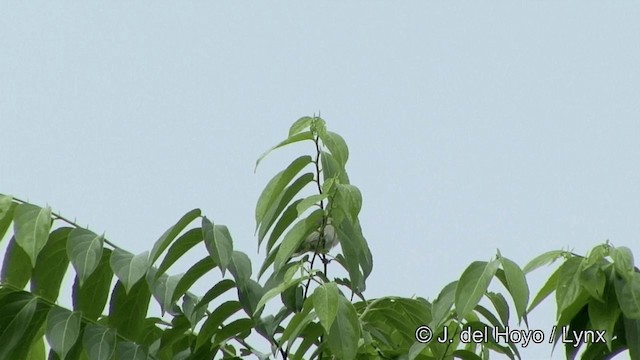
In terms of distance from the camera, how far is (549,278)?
7.04ft

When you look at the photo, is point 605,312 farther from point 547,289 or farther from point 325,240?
point 325,240

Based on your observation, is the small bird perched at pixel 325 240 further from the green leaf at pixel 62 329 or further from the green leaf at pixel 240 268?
the green leaf at pixel 62 329

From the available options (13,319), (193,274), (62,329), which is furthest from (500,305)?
(13,319)

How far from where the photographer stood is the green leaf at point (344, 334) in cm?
183

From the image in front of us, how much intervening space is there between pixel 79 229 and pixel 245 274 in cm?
32

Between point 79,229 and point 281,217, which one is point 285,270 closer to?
point 281,217

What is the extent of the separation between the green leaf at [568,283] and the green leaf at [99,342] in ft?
2.69

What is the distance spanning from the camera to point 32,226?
2.04m

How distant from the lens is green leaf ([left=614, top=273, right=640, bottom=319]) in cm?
197

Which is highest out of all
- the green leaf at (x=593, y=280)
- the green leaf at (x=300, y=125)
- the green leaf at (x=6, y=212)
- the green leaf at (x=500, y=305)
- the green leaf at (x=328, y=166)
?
the green leaf at (x=300, y=125)

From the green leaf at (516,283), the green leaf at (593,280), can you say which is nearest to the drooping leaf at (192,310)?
the green leaf at (516,283)

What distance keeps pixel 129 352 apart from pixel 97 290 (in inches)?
6.0

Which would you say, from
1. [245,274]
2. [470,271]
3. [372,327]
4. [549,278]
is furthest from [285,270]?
[549,278]

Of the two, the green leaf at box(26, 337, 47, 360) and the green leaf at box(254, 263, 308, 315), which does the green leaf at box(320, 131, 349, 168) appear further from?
the green leaf at box(26, 337, 47, 360)
